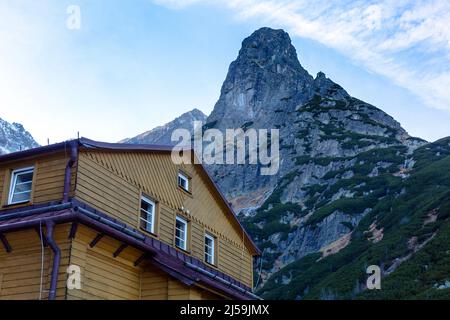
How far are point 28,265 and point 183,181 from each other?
7682mm

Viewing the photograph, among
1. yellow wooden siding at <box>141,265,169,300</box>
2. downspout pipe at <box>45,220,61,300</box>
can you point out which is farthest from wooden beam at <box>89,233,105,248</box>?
yellow wooden siding at <box>141,265,169,300</box>

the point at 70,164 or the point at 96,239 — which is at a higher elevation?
the point at 70,164

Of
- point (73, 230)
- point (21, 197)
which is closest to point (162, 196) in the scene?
point (21, 197)

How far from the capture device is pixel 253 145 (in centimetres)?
11812

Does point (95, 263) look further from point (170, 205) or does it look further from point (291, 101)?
point (291, 101)

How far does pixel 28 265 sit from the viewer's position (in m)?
14.7

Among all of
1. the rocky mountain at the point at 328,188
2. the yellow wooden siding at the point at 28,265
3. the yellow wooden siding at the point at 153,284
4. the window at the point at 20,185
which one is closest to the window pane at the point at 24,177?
the window at the point at 20,185

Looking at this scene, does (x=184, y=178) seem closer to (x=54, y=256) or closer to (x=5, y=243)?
(x=5, y=243)

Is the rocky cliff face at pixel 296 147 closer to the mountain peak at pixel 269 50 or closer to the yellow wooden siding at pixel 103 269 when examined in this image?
the mountain peak at pixel 269 50

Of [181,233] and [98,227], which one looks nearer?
[98,227]

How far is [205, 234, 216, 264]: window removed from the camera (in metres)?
21.7

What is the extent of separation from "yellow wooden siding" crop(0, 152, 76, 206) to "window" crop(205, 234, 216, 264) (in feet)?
24.3

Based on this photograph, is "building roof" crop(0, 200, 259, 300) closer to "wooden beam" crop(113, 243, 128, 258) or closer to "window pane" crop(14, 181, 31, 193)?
"wooden beam" crop(113, 243, 128, 258)

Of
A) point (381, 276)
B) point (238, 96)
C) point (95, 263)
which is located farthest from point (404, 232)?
point (238, 96)
